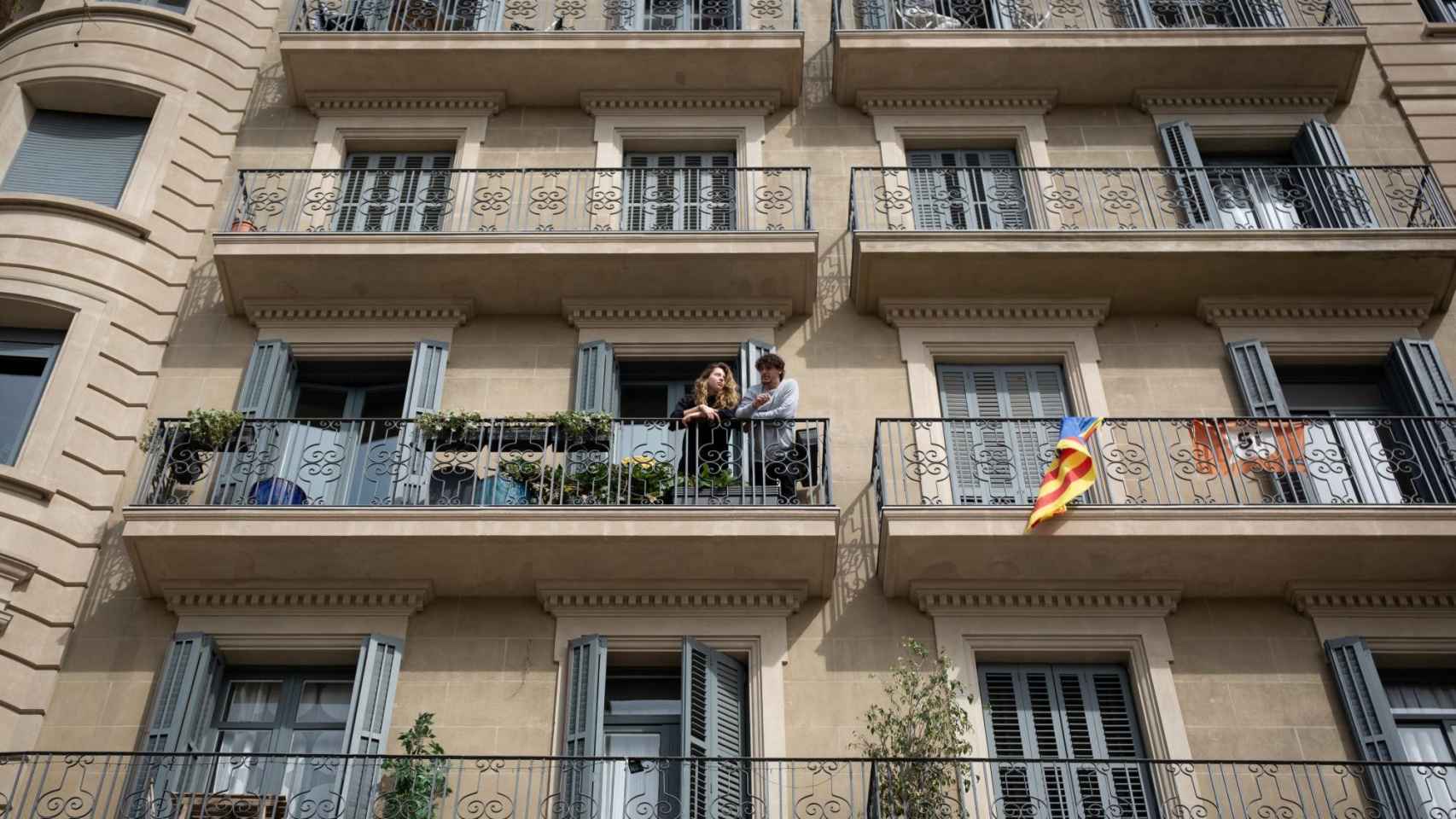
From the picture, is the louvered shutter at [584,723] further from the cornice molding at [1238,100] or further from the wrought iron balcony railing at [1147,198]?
the cornice molding at [1238,100]

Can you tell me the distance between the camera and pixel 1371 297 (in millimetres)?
14828

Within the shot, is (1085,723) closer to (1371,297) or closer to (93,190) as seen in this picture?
(1371,297)

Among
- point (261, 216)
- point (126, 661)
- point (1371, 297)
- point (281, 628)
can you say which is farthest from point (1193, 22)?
point (126, 661)

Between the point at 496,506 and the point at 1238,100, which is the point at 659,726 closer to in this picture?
the point at 496,506

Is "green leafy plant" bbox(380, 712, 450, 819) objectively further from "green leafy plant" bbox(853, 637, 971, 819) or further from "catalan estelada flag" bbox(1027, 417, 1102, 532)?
"catalan estelada flag" bbox(1027, 417, 1102, 532)

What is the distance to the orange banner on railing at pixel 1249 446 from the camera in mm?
13148

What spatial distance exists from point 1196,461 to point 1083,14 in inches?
263

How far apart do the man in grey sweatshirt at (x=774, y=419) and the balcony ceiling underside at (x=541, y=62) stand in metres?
4.66

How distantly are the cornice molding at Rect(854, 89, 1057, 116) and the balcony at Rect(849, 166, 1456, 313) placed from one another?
4.15ft

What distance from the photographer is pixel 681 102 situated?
655 inches

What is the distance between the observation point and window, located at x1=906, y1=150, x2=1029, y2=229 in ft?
51.5

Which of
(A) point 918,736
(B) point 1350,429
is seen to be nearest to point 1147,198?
Answer: (B) point 1350,429

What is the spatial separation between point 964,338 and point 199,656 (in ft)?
25.2

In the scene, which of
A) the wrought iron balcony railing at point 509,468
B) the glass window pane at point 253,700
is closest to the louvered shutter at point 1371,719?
the wrought iron balcony railing at point 509,468
